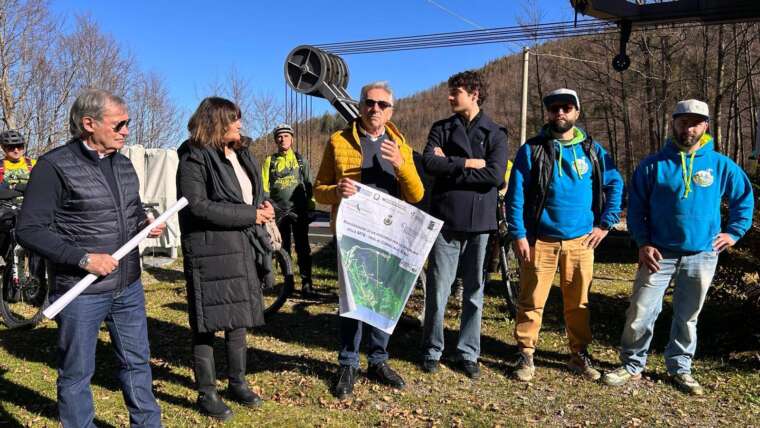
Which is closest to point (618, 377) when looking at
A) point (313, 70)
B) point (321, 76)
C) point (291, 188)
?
point (291, 188)

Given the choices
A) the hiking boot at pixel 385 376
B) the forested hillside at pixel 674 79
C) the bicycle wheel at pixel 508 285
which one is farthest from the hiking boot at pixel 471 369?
the forested hillside at pixel 674 79

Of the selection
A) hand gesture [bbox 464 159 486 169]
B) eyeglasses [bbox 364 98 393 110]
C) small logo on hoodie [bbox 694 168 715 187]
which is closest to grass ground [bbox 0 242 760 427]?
small logo on hoodie [bbox 694 168 715 187]

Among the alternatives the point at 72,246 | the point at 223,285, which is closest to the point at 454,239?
the point at 223,285

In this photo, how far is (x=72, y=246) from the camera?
2537 millimetres

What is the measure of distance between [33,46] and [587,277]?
18.6m

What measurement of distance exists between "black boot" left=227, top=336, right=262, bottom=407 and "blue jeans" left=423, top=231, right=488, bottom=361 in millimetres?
1379

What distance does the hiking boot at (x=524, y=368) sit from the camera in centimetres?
428

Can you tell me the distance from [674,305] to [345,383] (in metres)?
2.45

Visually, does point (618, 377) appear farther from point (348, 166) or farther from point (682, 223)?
point (348, 166)

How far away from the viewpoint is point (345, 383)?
155 inches

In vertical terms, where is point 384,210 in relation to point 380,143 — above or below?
below

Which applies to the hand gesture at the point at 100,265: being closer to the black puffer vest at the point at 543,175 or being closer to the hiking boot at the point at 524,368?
the black puffer vest at the point at 543,175

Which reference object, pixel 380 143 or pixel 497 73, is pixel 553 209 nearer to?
pixel 380 143

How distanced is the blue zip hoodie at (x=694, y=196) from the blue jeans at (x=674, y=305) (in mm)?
119
